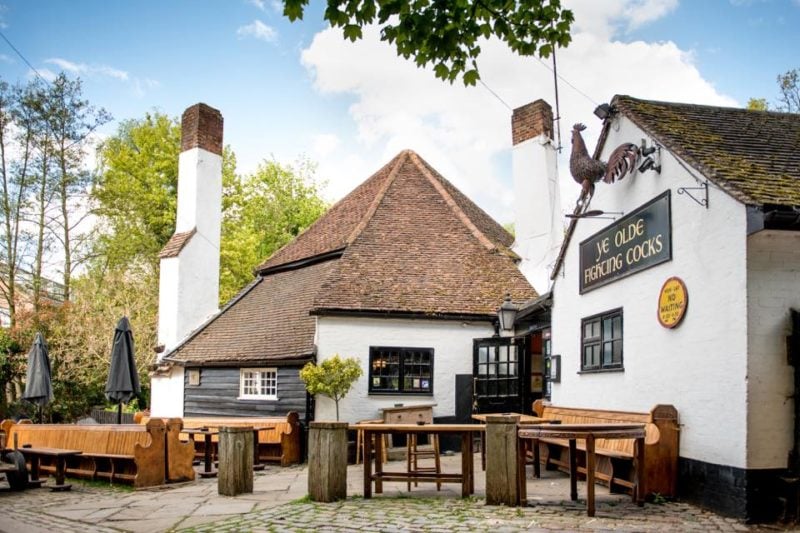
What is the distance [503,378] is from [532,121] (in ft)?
22.8

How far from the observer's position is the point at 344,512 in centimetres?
832

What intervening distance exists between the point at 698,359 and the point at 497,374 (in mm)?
8438

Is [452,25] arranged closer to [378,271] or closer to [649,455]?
[649,455]

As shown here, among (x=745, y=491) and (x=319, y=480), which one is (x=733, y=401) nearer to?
(x=745, y=491)

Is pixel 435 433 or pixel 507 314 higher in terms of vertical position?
pixel 507 314

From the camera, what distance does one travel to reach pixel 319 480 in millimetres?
9148

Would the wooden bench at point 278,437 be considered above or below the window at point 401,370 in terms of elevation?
below

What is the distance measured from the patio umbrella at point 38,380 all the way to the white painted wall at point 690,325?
34.1 feet

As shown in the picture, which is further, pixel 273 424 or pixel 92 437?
pixel 273 424

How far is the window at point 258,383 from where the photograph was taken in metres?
18.2

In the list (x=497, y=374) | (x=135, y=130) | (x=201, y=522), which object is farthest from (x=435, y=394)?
(x=135, y=130)

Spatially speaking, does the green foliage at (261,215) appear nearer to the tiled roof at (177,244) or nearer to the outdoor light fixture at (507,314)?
the tiled roof at (177,244)

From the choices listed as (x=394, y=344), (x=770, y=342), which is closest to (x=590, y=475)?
(x=770, y=342)

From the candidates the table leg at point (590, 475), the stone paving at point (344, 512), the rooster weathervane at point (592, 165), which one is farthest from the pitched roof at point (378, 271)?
the table leg at point (590, 475)
